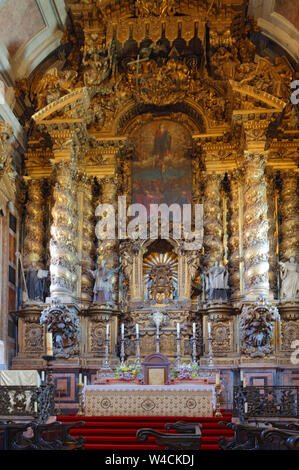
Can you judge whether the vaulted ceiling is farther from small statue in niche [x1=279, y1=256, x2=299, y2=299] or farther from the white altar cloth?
the white altar cloth

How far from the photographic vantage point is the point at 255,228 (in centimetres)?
1742

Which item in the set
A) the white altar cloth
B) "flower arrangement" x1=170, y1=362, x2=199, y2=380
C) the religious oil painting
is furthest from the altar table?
the religious oil painting

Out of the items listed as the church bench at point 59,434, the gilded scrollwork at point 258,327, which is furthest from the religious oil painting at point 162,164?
the church bench at point 59,434

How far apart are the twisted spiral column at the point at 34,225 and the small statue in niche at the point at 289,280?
628 cm

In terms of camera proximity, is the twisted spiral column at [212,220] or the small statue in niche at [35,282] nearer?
the small statue in niche at [35,282]

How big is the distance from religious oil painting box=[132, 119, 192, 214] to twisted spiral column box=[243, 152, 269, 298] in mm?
2212

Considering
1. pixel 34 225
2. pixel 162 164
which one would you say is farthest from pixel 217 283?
pixel 34 225

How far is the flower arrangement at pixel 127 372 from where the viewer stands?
51.9 ft

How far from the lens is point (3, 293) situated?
1780 centimetres

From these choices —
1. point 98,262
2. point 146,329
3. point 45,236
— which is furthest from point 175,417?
point 45,236

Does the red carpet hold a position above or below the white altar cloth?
below

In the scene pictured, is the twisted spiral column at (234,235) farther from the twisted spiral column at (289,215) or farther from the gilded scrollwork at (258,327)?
the gilded scrollwork at (258,327)

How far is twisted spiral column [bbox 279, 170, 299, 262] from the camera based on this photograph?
60.0 feet
